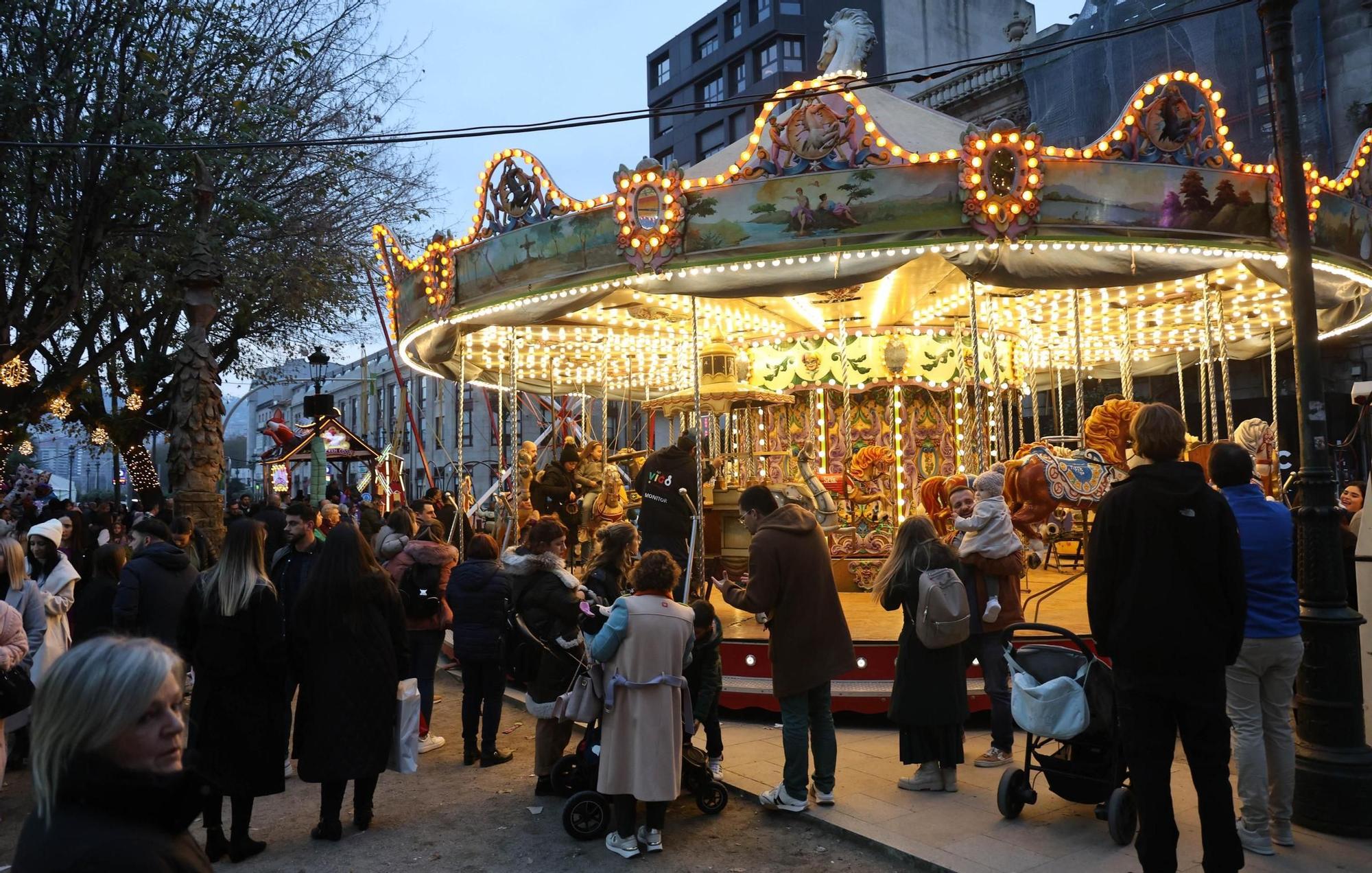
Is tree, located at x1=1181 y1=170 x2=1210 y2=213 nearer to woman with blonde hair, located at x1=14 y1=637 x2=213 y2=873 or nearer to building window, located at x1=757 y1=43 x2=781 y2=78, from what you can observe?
woman with blonde hair, located at x1=14 y1=637 x2=213 y2=873

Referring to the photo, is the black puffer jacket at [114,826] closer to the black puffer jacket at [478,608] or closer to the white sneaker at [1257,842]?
the white sneaker at [1257,842]

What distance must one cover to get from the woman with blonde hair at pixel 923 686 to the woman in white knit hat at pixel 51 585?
17.2 feet

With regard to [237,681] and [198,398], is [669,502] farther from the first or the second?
[237,681]

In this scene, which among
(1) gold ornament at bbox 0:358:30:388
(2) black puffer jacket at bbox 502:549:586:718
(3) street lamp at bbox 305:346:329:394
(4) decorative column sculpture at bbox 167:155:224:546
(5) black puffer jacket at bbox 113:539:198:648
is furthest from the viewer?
(3) street lamp at bbox 305:346:329:394

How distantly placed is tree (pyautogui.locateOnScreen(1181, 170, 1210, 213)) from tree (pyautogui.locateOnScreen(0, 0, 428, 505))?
1084cm

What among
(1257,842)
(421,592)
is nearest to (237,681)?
(421,592)

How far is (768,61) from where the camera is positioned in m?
45.4

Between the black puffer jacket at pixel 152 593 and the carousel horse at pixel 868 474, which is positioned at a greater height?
the carousel horse at pixel 868 474

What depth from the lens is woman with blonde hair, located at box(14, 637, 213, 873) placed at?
5.50ft

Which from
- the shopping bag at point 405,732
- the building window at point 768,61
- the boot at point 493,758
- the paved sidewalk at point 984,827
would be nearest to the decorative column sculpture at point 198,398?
the boot at point 493,758

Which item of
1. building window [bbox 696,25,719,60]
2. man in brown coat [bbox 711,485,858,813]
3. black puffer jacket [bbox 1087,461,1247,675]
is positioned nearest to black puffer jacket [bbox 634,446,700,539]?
man in brown coat [bbox 711,485,858,813]

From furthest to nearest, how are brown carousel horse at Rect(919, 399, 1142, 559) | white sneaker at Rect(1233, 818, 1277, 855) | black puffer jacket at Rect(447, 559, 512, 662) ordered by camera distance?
brown carousel horse at Rect(919, 399, 1142, 559) < black puffer jacket at Rect(447, 559, 512, 662) < white sneaker at Rect(1233, 818, 1277, 855)

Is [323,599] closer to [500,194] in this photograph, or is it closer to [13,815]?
[13,815]

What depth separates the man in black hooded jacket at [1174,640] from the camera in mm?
3834
